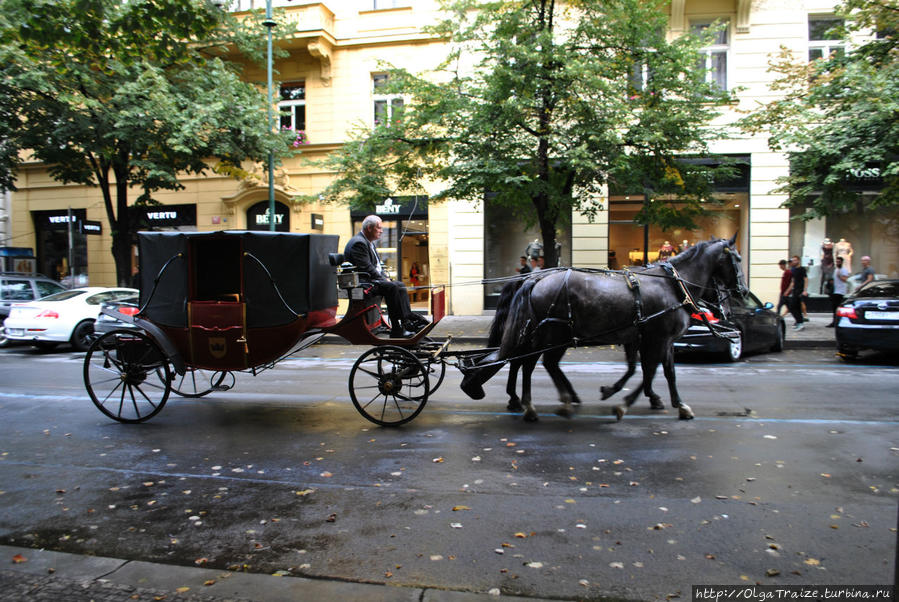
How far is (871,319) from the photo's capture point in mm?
10242

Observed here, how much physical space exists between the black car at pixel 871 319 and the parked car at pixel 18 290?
Result: 19.0 m

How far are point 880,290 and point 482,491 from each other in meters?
9.91

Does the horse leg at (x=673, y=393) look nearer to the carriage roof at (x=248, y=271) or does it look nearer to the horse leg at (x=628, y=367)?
the horse leg at (x=628, y=367)

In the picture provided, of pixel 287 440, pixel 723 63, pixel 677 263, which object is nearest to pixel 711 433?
pixel 677 263

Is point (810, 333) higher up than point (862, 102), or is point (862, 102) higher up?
point (862, 102)

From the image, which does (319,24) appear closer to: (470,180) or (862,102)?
(470,180)

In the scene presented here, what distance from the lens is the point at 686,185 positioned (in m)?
13.5

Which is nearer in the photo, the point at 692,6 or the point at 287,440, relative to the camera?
the point at 287,440

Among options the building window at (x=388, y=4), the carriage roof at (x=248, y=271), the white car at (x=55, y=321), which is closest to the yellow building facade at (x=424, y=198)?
the building window at (x=388, y=4)

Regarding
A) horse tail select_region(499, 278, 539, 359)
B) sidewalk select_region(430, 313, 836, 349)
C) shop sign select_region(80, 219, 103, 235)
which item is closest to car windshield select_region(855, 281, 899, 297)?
sidewalk select_region(430, 313, 836, 349)

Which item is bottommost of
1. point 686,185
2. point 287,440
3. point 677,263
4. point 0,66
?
point 287,440

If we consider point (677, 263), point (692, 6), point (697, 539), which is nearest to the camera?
point (697, 539)

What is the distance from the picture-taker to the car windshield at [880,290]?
10.4 meters

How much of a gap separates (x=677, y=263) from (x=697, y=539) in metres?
4.28
